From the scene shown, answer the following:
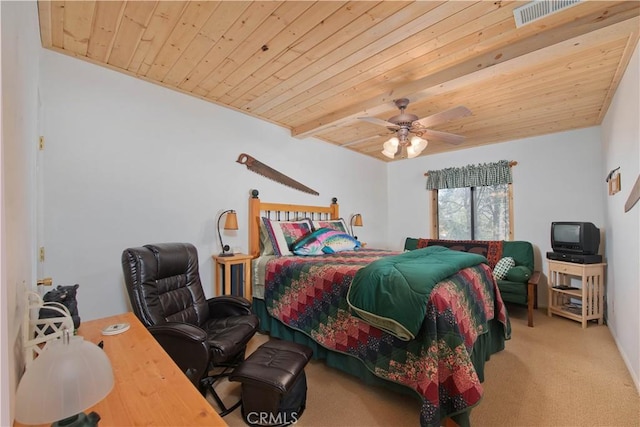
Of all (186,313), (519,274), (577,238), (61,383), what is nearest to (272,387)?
(186,313)

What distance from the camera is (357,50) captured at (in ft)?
6.87

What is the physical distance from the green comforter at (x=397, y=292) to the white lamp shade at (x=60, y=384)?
1460 mm

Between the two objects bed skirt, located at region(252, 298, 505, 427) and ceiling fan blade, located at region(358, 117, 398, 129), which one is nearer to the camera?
bed skirt, located at region(252, 298, 505, 427)

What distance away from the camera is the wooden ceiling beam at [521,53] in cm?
170

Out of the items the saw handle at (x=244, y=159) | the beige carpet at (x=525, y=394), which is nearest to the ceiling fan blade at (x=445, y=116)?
the saw handle at (x=244, y=159)

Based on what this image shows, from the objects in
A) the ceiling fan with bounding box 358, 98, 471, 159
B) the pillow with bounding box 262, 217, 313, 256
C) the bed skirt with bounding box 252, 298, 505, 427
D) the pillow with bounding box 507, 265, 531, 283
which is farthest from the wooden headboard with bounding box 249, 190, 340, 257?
the pillow with bounding box 507, 265, 531, 283

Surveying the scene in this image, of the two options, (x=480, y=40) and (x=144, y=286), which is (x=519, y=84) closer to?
(x=480, y=40)

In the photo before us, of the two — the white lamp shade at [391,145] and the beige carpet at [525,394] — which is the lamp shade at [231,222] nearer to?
the beige carpet at [525,394]

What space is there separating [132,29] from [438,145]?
13.7 ft

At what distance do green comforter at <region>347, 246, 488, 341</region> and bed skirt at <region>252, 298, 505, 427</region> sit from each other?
0.46m

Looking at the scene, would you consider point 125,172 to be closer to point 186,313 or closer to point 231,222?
point 231,222

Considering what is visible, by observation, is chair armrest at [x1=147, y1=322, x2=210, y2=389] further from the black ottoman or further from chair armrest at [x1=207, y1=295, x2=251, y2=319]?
chair armrest at [x1=207, y1=295, x2=251, y2=319]

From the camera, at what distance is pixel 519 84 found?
2.61 meters

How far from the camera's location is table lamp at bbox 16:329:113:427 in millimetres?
584
